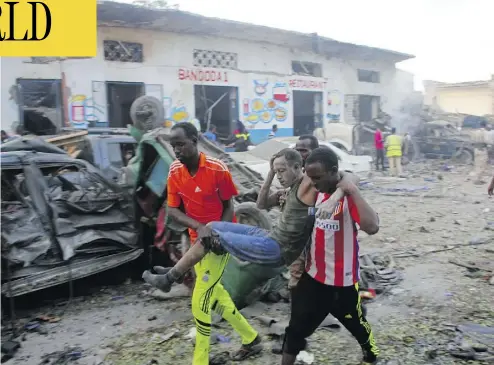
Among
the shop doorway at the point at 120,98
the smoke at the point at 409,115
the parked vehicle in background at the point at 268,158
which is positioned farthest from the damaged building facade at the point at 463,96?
the shop doorway at the point at 120,98

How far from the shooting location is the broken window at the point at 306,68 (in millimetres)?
19891

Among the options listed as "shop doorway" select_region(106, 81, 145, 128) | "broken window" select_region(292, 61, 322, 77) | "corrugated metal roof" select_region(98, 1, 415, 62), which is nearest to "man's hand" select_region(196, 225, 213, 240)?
"corrugated metal roof" select_region(98, 1, 415, 62)

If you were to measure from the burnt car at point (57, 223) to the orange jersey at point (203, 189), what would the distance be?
1.77 metres

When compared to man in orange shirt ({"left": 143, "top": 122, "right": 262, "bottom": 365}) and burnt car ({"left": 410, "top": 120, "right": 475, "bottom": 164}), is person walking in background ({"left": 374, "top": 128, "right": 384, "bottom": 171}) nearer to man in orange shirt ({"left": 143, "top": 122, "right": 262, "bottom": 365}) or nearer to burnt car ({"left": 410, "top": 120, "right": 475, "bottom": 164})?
burnt car ({"left": 410, "top": 120, "right": 475, "bottom": 164})

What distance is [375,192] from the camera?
12.6m

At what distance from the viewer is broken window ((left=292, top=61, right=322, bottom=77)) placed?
19.9 m

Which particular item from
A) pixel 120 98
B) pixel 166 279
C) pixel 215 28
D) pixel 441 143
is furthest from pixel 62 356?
pixel 441 143

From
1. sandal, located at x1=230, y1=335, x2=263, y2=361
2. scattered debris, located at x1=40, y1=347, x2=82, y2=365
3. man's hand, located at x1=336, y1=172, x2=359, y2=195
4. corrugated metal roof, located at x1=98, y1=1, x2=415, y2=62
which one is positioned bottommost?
scattered debris, located at x1=40, y1=347, x2=82, y2=365

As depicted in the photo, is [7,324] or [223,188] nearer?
[223,188]

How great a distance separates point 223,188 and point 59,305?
8.56ft

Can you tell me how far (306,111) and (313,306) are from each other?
64.5ft

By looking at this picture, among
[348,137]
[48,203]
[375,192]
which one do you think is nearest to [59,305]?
[48,203]

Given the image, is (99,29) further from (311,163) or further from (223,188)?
(311,163)

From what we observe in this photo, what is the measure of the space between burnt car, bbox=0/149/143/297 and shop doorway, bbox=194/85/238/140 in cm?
1105
